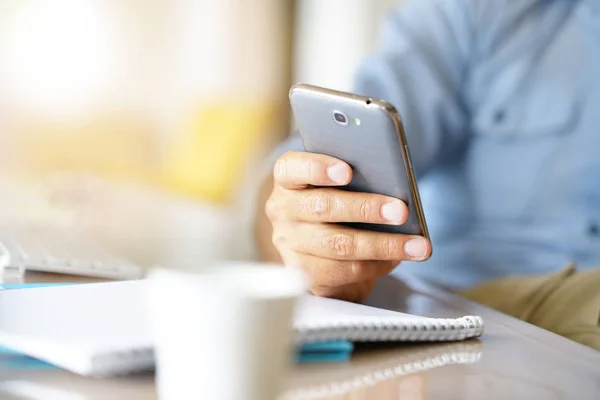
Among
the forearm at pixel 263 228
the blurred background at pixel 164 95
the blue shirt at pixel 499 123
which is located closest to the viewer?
the forearm at pixel 263 228

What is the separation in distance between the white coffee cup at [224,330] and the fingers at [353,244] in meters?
0.35

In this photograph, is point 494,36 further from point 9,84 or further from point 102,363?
point 9,84

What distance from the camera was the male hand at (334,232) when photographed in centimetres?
65

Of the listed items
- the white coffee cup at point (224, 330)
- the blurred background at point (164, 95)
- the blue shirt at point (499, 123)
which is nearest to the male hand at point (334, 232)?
the white coffee cup at point (224, 330)

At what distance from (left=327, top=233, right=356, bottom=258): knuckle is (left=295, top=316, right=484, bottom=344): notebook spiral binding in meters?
0.16

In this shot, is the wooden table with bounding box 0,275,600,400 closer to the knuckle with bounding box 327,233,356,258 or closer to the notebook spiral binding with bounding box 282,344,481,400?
the notebook spiral binding with bounding box 282,344,481,400

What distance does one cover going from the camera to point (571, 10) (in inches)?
49.1

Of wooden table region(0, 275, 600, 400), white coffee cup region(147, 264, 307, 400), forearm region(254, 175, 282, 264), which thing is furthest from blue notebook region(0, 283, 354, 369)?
forearm region(254, 175, 282, 264)

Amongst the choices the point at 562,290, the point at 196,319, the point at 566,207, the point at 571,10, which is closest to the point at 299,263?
the point at 562,290

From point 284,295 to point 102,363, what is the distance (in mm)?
154

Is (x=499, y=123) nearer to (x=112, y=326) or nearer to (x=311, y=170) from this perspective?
(x=311, y=170)

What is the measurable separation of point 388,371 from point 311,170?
0.81ft

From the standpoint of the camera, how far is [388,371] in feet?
1.52

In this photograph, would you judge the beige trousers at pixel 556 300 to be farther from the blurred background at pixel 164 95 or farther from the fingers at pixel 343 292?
the blurred background at pixel 164 95
